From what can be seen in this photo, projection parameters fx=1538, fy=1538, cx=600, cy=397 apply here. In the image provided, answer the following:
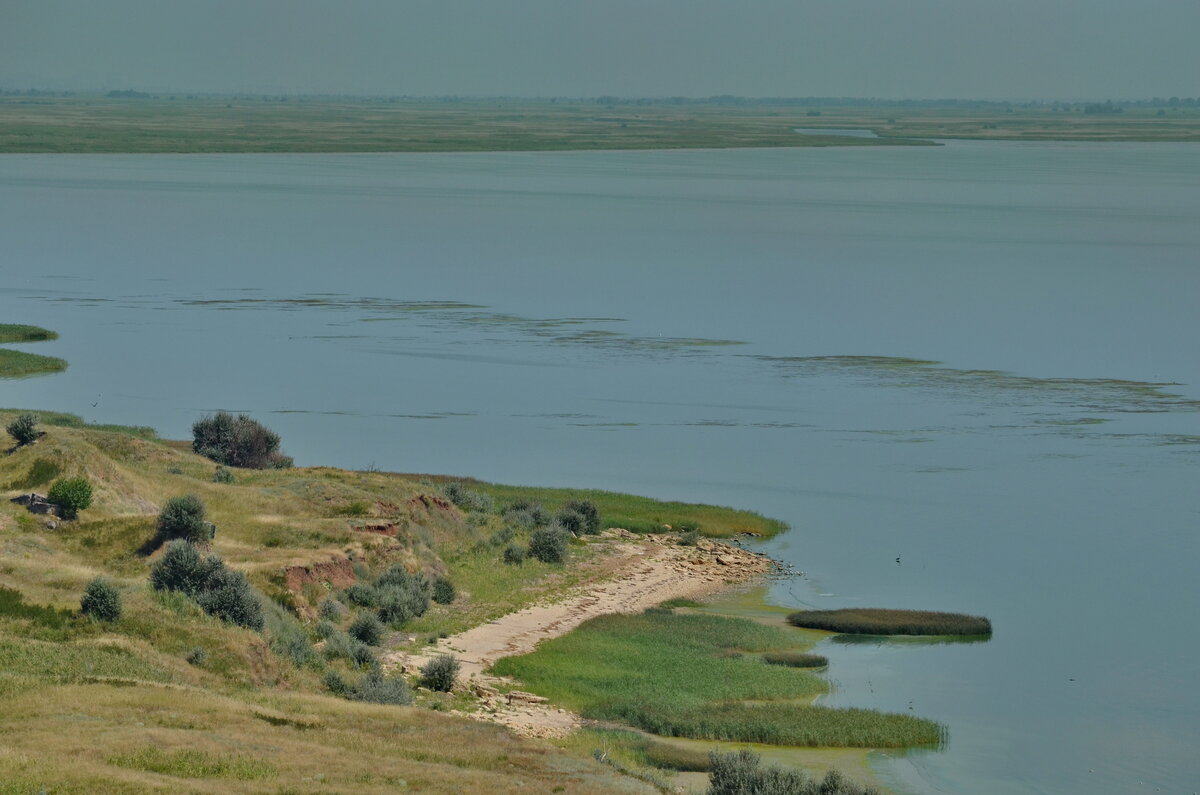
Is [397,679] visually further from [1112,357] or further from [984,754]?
[1112,357]

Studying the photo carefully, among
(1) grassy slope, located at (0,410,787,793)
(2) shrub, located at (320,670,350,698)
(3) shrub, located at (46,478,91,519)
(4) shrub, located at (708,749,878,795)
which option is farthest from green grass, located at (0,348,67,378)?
(4) shrub, located at (708,749,878,795)

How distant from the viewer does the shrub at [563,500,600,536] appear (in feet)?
122

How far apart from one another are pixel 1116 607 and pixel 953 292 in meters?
52.7

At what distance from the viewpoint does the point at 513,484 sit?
145 ft

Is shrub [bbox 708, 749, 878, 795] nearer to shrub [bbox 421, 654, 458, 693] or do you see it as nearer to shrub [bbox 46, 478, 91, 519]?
shrub [bbox 421, 654, 458, 693]

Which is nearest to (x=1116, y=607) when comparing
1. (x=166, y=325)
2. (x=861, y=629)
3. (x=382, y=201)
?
(x=861, y=629)

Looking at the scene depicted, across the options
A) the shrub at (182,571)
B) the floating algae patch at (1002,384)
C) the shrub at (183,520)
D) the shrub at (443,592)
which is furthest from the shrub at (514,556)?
Answer: the floating algae patch at (1002,384)

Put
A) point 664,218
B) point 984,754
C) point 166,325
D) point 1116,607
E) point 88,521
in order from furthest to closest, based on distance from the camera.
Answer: point 664,218
point 166,325
point 1116,607
point 88,521
point 984,754

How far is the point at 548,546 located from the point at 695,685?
8.29 m

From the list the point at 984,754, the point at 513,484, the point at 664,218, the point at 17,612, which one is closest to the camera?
the point at 17,612

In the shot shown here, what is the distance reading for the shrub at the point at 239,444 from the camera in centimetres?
4078

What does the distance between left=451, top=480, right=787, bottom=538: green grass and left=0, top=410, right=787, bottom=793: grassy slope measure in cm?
350

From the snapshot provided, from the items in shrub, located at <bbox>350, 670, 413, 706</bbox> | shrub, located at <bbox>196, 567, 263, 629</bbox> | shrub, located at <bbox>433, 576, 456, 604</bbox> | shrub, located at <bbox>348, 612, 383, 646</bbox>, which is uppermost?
shrub, located at <bbox>196, 567, 263, 629</bbox>

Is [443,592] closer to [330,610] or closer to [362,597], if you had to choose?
[362,597]
